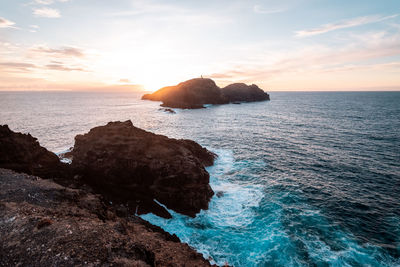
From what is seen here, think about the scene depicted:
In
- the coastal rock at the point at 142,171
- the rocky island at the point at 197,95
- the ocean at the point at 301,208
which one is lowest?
the ocean at the point at 301,208

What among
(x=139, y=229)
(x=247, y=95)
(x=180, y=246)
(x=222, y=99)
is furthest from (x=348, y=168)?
(x=247, y=95)

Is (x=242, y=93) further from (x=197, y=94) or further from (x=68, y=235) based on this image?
(x=68, y=235)

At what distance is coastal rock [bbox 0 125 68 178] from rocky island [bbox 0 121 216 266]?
8 centimetres

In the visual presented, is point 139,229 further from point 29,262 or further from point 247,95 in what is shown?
point 247,95

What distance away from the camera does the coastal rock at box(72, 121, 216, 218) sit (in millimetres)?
21311

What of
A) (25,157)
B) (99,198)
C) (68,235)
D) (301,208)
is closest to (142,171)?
(99,198)

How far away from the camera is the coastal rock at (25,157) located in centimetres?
2153

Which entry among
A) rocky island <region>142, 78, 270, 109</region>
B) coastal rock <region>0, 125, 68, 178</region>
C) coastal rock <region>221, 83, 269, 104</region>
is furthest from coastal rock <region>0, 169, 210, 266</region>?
coastal rock <region>221, 83, 269, 104</region>

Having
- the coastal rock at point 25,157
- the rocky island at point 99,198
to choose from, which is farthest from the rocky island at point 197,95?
the coastal rock at point 25,157

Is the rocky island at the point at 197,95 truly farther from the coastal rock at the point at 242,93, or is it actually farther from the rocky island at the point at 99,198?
the rocky island at the point at 99,198

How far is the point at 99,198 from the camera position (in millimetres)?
17828

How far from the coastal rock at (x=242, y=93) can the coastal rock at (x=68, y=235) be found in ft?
507

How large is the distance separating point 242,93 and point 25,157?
164 m

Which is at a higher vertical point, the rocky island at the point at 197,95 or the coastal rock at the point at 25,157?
the rocky island at the point at 197,95
